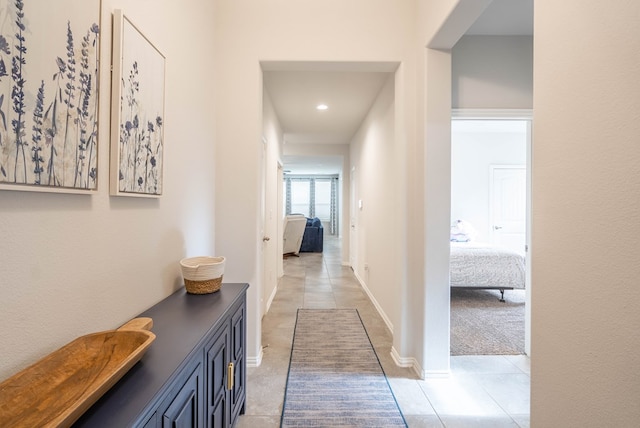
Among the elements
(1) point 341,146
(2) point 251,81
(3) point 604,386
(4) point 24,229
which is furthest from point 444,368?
(1) point 341,146

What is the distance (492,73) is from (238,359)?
9.41 feet

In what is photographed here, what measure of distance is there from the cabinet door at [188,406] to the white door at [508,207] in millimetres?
5817

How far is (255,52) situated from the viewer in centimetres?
223

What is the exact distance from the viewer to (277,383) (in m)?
2.02

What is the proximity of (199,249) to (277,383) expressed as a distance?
1.11 m

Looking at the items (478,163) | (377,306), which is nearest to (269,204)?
(377,306)

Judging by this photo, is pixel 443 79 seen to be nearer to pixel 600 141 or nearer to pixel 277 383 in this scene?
pixel 600 141

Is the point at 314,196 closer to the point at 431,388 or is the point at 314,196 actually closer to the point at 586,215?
the point at 431,388

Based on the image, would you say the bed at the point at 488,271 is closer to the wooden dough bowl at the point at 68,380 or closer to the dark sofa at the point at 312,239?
the wooden dough bowl at the point at 68,380

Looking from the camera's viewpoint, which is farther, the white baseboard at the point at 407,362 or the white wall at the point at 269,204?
the white wall at the point at 269,204

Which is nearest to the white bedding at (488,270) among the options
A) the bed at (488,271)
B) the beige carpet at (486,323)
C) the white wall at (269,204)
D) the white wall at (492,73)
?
the bed at (488,271)

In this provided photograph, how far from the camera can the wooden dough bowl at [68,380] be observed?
593 millimetres

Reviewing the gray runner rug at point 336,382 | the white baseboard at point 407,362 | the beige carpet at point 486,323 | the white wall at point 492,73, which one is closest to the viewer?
the gray runner rug at point 336,382

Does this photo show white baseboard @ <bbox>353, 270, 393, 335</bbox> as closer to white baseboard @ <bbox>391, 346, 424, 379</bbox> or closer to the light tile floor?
the light tile floor
